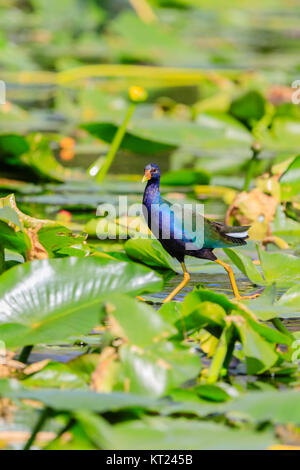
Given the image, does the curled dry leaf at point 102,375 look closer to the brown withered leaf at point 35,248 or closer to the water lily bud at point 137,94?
the brown withered leaf at point 35,248

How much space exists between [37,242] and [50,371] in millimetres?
380

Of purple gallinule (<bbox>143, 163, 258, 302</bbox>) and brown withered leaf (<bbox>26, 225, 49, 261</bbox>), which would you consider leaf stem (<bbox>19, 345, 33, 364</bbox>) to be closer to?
brown withered leaf (<bbox>26, 225, 49, 261</bbox>)

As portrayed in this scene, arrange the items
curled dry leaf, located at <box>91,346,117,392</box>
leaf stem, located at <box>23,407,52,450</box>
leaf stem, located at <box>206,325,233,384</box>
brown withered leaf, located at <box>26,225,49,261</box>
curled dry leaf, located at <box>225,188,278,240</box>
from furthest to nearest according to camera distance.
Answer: curled dry leaf, located at <box>225,188,278,240</box> < brown withered leaf, located at <box>26,225,49,261</box> < leaf stem, located at <box>206,325,233,384</box> < curled dry leaf, located at <box>91,346,117,392</box> < leaf stem, located at <box>23,407,52,450</box>

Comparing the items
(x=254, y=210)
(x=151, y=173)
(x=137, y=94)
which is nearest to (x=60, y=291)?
(x=151, y=173)

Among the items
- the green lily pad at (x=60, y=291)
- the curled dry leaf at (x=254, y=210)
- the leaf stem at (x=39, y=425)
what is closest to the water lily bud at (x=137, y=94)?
the curled dry leaf at (x=254, y=210)

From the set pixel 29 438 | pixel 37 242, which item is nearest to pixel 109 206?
pixel 37 242

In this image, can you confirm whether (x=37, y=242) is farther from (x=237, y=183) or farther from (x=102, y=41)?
(x=102, y=41)

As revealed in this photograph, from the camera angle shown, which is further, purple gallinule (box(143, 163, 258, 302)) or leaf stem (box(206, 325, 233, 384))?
purple gallinule (box(143, 163, 258, 302))

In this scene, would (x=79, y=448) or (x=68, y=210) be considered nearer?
(x=79, y=448)

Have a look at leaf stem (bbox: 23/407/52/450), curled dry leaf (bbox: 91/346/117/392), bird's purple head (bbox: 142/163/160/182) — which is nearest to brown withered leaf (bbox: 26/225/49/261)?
bird's purple head (bbox: 142/163/160/182)

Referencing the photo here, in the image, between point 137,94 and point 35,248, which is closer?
point 35,248

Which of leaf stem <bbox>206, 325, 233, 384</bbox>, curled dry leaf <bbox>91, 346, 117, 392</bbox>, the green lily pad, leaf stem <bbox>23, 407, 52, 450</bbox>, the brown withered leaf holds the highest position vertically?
the brown withered leaf

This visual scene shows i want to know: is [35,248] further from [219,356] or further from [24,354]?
[219,356]
